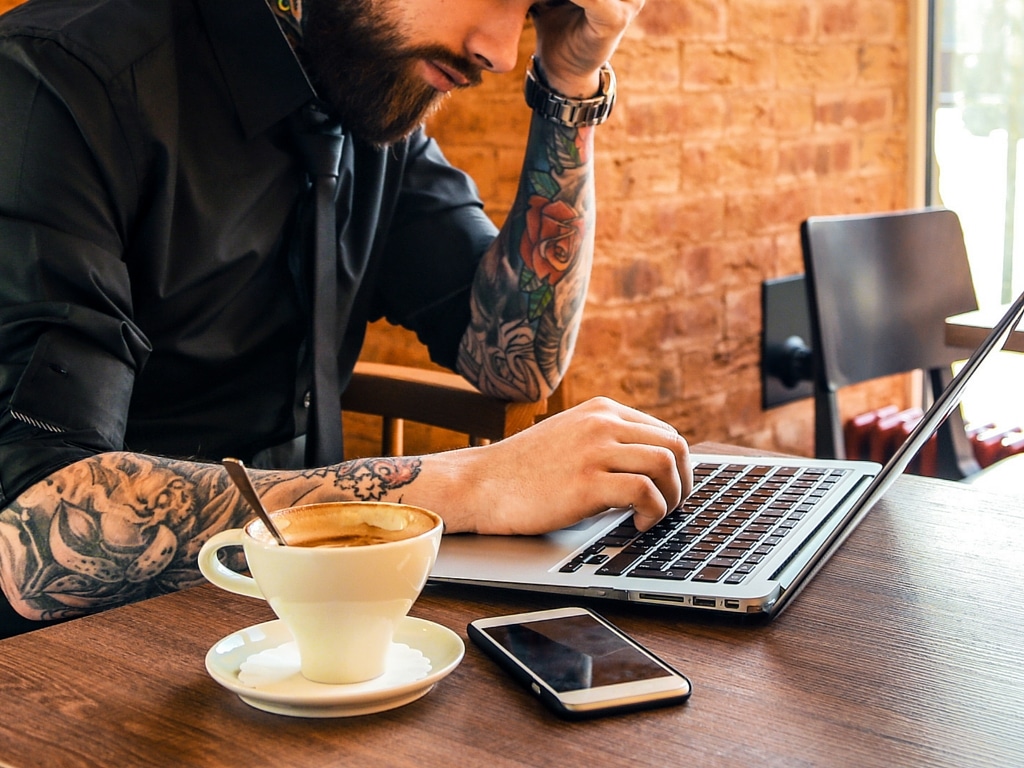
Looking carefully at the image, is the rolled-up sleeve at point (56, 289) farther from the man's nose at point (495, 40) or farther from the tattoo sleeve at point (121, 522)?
the man's nose at point (495, 40)

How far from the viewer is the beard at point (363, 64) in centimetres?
126

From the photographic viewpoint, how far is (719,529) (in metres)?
0.81

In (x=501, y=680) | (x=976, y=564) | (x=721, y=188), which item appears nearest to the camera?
(x=501, y=680)

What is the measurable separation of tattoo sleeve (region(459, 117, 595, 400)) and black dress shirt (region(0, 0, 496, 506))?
8 cm

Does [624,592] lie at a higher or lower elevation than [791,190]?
lower

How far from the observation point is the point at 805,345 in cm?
265

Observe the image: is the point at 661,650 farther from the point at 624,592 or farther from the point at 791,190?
the point at 791,190

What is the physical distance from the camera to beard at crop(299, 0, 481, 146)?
4.14 ft

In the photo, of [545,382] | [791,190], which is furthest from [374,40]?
[791,190]

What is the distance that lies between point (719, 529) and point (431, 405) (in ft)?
2.03

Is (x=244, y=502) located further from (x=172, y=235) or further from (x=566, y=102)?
(x=566, y=102)

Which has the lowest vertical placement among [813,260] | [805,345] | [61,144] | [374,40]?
[805,345]

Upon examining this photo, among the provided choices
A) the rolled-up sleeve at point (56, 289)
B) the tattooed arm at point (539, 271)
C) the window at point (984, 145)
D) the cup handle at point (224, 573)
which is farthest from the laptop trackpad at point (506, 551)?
the window at point (984, 145)

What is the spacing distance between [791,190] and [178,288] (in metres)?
1.75
